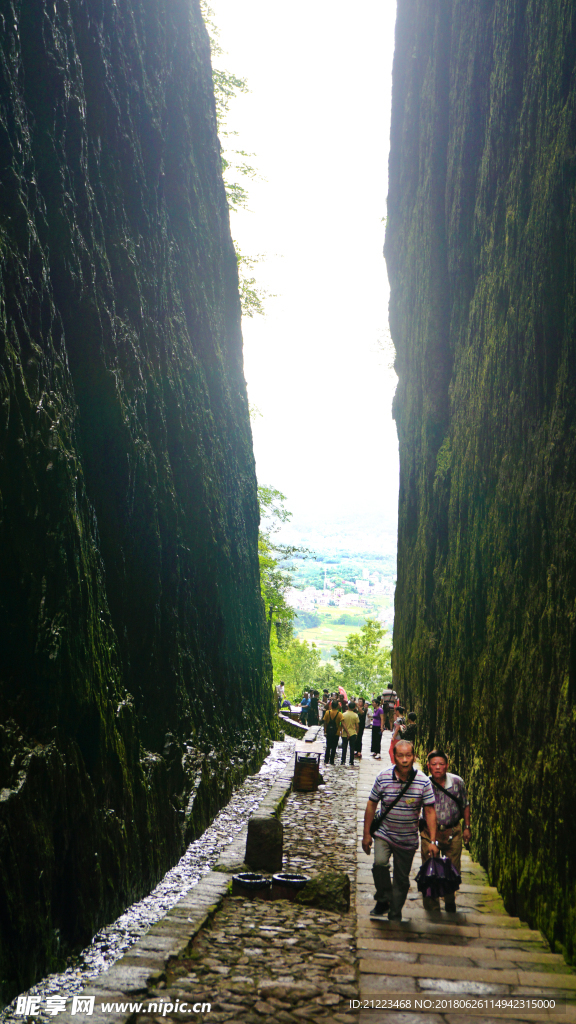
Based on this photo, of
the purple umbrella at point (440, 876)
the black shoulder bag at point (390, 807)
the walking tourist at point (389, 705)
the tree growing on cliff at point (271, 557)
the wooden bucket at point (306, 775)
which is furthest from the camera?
the tree growing on cliff at point (271, 557)

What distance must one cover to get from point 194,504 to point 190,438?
3.99 feet

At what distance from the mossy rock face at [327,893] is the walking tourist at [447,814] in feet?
2.58

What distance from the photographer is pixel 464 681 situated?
12.2 m

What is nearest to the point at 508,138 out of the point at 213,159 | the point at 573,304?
the point at 573,304

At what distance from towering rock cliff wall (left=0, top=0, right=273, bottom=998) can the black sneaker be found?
2.35 meters

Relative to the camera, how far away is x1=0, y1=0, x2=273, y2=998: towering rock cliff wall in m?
5.60

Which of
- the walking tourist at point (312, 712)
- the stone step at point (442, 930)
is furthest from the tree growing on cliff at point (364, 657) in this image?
the stone step at point (442, 930)

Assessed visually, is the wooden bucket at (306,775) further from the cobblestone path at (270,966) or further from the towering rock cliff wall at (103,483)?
the cobblestone path at (270,966)

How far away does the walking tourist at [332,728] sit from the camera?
740 inches

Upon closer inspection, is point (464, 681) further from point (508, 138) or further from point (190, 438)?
point (508, 138)

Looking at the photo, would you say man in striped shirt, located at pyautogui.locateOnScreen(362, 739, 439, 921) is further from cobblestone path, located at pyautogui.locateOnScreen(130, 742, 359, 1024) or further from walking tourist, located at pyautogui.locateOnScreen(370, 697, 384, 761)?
walking tourist, located at pyautogui.locateOnScreen(370, 697, 384, 761)

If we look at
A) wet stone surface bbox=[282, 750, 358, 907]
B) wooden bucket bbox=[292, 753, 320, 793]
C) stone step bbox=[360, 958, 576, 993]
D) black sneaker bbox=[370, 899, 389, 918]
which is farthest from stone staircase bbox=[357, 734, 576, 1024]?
wooden bucket bbox=[292, 753, 320, 793]

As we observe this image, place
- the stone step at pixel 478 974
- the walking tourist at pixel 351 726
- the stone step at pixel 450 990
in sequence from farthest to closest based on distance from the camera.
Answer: the walking tourist at pixel 351 726 → the stone step at pixel 478 974 → the stone step at pixel 450 990

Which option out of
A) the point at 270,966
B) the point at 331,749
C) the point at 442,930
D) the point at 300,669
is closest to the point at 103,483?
the point at 270,966
